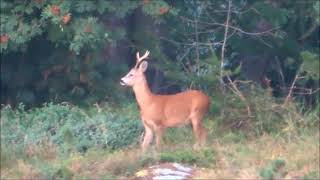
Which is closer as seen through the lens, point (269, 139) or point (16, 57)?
point (269, 139)

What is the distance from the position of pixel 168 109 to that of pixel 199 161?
174 centimetres

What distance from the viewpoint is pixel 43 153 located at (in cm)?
1458

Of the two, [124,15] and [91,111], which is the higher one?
[124,15]

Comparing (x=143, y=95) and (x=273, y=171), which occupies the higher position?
(x=143, y=95)

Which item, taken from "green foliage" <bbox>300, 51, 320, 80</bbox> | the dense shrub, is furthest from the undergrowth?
"green foliage" <bbox>300, 51, 320, 80</bbox>

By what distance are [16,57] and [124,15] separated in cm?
226

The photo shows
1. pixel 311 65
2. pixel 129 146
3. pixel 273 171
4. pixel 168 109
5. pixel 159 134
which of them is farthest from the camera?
pixel 311 65

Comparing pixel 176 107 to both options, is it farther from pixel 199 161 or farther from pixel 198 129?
pixel 199 161

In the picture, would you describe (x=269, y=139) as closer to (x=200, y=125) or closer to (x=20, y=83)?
(x=200, y=125)

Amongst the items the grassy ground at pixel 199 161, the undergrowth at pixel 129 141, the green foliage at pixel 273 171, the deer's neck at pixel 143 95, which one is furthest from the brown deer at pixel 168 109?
the green foliage at pixel 273 171

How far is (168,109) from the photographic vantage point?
606 inches

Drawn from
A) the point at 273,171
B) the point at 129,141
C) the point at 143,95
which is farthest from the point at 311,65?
the point at 273,171

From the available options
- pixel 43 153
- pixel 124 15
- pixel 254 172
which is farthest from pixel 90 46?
pixel 254 172

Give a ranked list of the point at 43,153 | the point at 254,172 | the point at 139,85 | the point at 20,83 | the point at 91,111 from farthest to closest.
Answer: the point at 20,83 → the point at 91,111 → the point at 139,85 → the point at 43,153 → the point at 254,172
